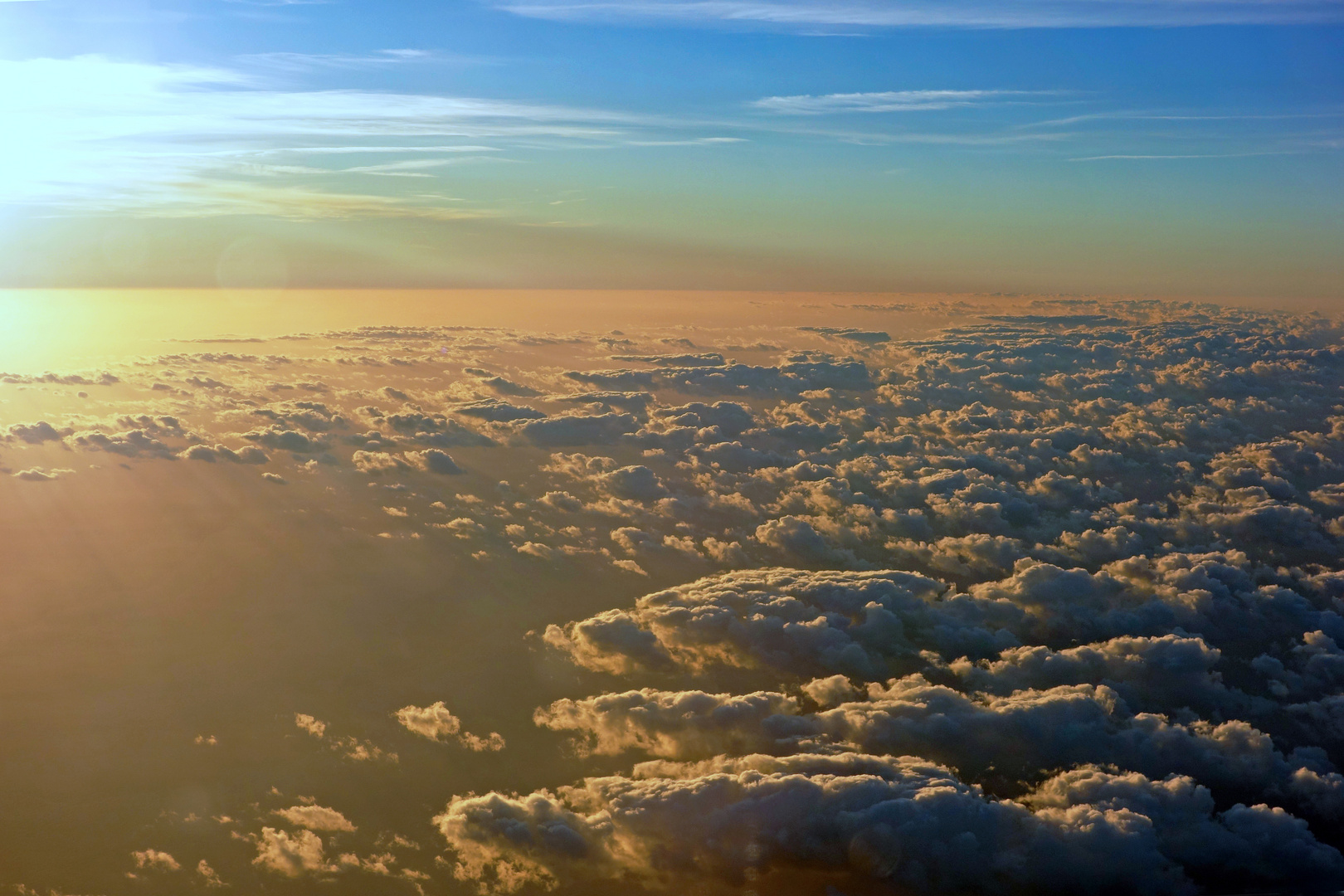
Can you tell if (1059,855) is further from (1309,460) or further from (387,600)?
(1309,460)

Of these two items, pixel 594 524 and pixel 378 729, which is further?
pixel 594 524

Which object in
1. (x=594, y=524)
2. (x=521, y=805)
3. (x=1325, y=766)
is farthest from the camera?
(x=594, y=524)

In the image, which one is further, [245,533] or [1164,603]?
[245,533]

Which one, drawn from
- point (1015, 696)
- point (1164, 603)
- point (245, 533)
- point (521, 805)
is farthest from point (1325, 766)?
point (245, 533)

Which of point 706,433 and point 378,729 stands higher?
point 706,433

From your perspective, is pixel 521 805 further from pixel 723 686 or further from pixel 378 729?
pixel 723 686

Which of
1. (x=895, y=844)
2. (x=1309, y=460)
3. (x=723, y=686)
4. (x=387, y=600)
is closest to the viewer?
(x=895, y=844)

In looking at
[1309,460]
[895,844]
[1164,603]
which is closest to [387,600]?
[895,844]

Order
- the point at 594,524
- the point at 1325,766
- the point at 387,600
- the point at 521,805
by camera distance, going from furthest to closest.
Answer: the point at 594,524 < the point at 387,600 < the point at 1325,766 < the point at 521,805

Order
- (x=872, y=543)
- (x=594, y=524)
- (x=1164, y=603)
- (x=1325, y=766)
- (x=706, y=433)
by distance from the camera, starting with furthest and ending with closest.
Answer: (x=706, y=433) < (x=594, y=524) < (x=872, y=543) < (x=1164, y=603) < (x=1325, y=766)
